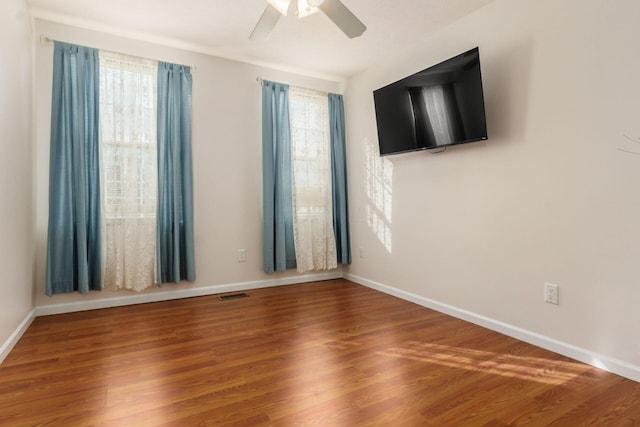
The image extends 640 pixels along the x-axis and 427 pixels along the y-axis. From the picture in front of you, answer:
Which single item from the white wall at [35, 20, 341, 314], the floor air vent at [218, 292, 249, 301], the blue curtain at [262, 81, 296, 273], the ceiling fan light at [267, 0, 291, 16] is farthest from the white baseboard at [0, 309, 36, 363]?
the ceiling fan light at [267, 0, 291, 16]

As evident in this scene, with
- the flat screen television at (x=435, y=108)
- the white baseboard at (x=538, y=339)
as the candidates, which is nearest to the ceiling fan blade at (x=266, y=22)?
the flat screen television at (x=435, y=108)

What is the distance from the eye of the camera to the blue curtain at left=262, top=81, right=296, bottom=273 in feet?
12.7

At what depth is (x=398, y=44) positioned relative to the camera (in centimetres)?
343

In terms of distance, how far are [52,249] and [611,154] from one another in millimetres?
4095

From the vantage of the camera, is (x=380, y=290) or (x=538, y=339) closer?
(x=538, y=339)

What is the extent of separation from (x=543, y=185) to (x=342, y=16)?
5.68 ft

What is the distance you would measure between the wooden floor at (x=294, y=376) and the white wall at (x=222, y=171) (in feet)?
2.71

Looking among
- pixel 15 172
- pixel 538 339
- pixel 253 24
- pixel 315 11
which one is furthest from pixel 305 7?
pixel 538 339

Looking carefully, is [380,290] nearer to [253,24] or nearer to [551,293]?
[551,293]

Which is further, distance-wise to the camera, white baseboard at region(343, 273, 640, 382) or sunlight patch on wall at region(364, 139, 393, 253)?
sunlight patch on wall at region(364, 139, 393, 253)

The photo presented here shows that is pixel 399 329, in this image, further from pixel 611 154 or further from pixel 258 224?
pixel 258 224

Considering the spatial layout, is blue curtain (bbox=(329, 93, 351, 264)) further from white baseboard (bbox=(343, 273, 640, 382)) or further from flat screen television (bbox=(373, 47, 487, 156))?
white baseboard (bbox=(343, 273, 640, 382))

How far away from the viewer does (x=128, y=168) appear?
319 centimetres

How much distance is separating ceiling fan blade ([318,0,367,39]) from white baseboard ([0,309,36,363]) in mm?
2831
